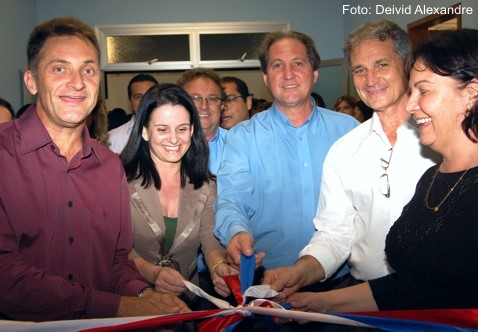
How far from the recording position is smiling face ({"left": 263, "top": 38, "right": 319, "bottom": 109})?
3.06 metres

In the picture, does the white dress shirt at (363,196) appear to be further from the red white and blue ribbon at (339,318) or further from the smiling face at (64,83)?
the smiling face at (64,83)

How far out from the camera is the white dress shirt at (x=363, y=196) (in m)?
2.49

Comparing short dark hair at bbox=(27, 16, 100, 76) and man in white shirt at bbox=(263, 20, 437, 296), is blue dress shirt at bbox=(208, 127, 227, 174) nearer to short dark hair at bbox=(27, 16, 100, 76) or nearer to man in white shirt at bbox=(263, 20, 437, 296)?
man in white shirt at bbox=(263, 20, 437, 296)

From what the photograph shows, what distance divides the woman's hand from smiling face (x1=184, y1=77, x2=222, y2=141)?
162 cm

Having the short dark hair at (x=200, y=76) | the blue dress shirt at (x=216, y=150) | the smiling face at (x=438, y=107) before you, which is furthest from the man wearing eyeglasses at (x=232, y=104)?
the smiling face at (x=438, y=107)

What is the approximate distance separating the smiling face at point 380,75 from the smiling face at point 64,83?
1382 millimetres

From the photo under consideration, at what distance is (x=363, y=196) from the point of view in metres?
2.56

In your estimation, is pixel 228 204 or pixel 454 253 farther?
pixel 228 204

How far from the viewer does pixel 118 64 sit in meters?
10.1

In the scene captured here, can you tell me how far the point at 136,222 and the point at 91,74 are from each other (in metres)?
0.80

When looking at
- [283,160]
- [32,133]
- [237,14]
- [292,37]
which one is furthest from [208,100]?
[237,14]

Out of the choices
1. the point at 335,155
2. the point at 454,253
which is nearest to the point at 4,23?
the point at 335,155

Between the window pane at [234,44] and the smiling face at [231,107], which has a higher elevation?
the window pane at [234,44]

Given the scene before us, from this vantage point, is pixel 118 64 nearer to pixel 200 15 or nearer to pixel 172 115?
pixel 200 15
